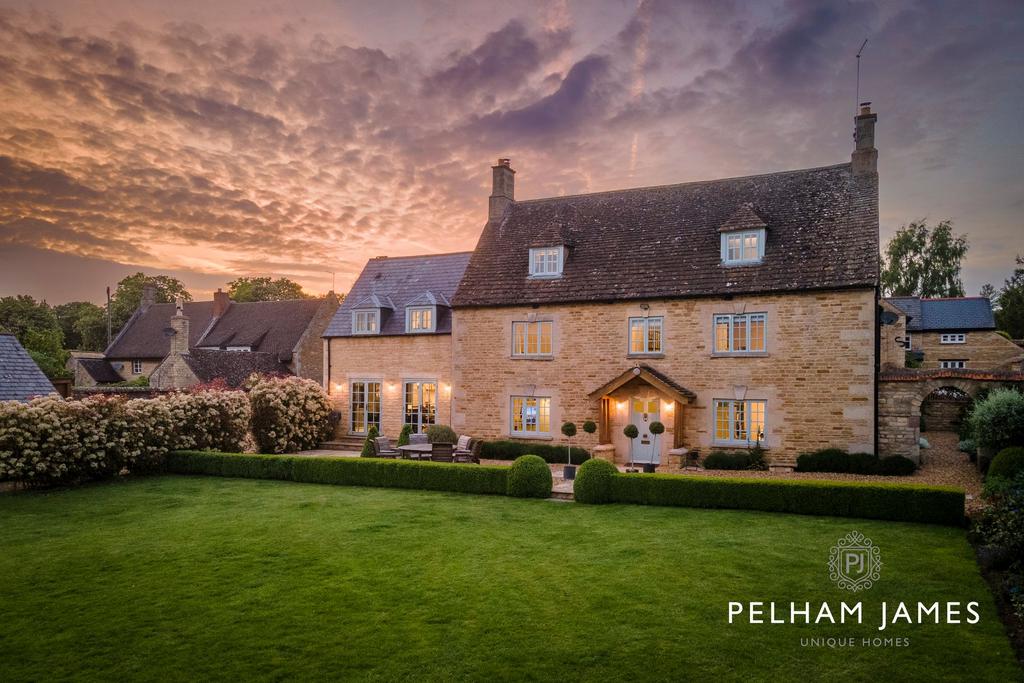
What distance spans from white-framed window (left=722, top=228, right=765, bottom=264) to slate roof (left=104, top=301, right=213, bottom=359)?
36569 mm

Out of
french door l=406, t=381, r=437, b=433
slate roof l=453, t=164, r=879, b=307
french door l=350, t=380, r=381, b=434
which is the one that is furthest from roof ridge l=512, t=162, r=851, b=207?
french door l=350, t=380, r=381, b=434

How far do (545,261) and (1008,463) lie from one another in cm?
1539

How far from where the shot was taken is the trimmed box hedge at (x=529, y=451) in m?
21.9

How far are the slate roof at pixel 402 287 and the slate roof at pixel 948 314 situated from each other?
111 feet

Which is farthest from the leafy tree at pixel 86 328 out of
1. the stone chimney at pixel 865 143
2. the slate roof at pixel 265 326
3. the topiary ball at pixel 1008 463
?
the topiary ball at pixel 1008 463

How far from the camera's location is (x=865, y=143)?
21359mm

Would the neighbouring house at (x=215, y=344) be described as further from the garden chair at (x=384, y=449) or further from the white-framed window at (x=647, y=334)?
the white-framed window at (x=647, y=334)

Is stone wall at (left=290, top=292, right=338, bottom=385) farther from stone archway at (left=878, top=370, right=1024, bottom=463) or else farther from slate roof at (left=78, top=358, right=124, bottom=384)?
stone archway at (left=878, top=370, right=1024, bottom=463)

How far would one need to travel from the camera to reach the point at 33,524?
13352 mm

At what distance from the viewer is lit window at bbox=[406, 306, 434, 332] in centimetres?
2691

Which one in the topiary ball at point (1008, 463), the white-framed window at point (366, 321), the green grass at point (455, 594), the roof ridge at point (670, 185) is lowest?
the green grass at point (455, 594)

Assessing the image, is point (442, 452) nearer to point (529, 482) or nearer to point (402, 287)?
point (529, 482)

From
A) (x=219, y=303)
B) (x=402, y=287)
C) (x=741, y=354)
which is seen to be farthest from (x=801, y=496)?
(x=219, y=303)

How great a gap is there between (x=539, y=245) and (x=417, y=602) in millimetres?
17378
